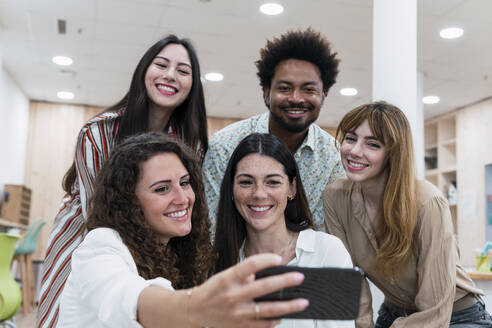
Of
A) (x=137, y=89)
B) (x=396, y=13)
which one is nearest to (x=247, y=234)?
(x=137, y=89)

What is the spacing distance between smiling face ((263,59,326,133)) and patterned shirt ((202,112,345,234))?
0.33 feet

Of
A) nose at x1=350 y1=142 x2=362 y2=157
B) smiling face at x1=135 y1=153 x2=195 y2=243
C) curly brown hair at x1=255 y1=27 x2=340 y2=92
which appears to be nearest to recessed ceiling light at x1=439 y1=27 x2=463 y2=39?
curly brown hair at x1=255 y1=27 x2=340 y2=92

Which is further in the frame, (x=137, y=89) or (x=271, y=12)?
(x=271, y=12)

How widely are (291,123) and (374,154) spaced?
474 millimetres

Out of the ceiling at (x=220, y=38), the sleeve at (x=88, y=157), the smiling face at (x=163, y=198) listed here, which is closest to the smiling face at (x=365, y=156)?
the smiling face at (x=163, y=198)

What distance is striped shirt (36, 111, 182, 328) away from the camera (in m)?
1.91

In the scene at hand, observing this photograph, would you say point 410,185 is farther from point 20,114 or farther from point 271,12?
point 20,114

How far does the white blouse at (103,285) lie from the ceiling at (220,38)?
373 centimetres

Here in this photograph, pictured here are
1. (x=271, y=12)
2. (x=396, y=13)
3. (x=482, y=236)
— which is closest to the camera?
(x=396, y=13)

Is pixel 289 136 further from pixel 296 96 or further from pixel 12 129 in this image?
pixel 12 129

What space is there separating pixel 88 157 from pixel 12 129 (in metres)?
5.68

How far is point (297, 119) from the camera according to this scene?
234cm

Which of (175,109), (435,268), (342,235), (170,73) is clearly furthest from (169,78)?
(435,268)

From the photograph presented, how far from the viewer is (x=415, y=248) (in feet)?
6.56
